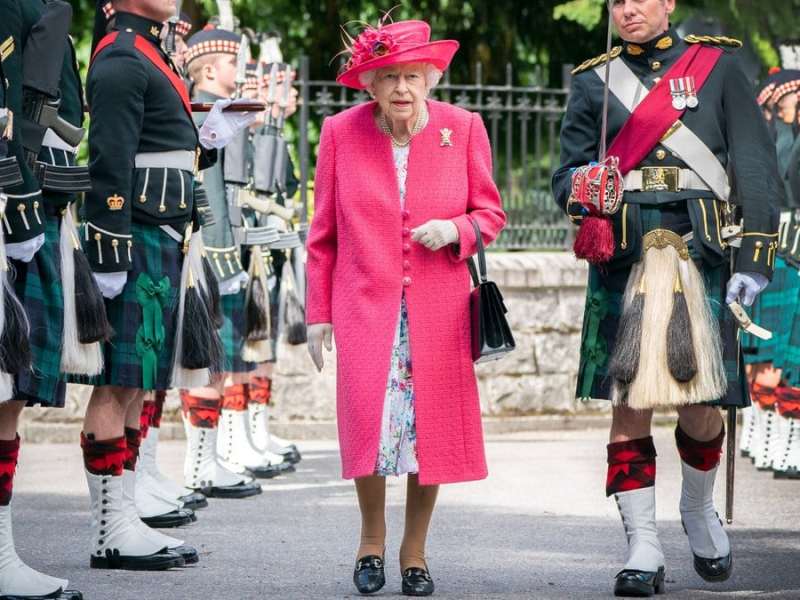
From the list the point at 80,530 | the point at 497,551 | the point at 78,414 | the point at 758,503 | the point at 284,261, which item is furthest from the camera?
the point at 78,414

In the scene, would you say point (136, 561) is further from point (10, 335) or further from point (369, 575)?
point (10, 335)

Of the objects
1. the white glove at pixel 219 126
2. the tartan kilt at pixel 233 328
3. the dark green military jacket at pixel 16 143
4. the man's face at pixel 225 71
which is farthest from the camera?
the man's face at pixel 225 71

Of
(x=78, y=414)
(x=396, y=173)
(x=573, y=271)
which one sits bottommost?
(x=78, y=414)

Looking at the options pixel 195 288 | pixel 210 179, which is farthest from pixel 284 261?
pixel 195 288

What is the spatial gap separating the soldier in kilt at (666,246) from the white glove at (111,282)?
1650mm

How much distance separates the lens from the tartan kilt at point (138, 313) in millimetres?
6805

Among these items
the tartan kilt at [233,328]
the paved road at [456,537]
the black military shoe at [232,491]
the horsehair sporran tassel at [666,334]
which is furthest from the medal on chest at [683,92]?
the black military shoe at [232,491]

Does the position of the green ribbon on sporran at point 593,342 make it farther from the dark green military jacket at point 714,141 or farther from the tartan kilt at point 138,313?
the tartan kilt at point 138,313

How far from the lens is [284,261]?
35.4ft

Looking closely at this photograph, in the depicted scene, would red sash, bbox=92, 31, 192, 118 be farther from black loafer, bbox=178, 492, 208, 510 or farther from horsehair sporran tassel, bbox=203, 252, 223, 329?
black loafer, bbox=178, 492, 208, 510

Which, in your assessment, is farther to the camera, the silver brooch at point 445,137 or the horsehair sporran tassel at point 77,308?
the silver brooch at point 445,137

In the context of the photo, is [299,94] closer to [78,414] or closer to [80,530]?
[78,414]

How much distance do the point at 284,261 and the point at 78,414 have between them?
2.73 m

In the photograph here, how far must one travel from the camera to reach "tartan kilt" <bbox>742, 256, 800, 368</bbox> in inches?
424
